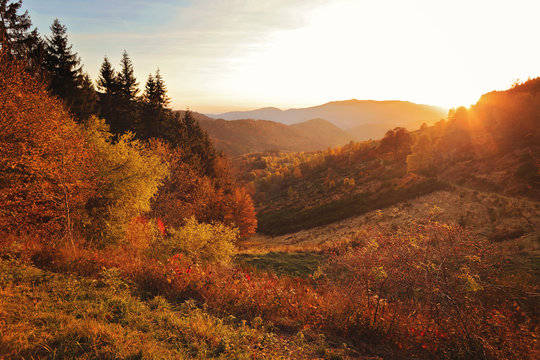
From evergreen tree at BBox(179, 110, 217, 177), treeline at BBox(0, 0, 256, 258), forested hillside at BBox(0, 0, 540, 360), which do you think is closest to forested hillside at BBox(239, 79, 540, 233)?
forested hillside at BBox(0, 0, 540, 360)

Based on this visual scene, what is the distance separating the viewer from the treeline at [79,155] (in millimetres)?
12547

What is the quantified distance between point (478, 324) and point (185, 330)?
7.81 metres

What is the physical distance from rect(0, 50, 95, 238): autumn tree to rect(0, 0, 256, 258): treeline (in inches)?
1.9

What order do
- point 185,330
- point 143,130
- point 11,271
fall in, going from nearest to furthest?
1. point 185,330
2. point 11,271
3. point 143,130

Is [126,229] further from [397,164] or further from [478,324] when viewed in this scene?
[397,164]

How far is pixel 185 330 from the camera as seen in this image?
6039 millimetres

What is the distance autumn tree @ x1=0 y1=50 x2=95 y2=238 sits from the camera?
→ 11750 millimetres

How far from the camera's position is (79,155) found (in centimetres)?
1495

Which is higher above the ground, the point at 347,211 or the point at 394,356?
the point at 394,356

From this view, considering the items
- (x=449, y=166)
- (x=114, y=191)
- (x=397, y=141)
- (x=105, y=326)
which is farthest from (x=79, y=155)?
(x=397, y=141)

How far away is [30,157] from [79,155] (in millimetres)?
2842

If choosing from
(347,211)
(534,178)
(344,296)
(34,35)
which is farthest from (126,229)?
(534,178)

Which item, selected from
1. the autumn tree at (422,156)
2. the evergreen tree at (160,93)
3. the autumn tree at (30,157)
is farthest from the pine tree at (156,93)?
the autumn tree at (422,156)

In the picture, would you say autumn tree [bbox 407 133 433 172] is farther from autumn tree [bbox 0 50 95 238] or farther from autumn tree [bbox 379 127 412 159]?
autumn tree [bbox 0 50 95 238]
